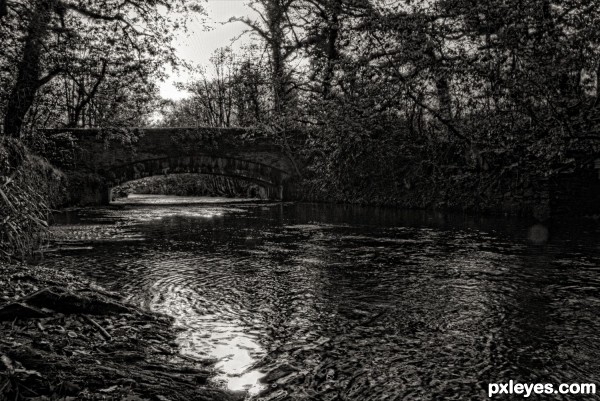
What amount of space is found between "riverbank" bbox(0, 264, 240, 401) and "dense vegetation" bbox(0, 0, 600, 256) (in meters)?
1.06

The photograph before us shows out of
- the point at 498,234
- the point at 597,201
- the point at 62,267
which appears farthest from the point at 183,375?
the point at 597,201

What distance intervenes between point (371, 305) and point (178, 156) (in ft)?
69.1

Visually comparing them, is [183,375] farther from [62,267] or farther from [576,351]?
[62,267]

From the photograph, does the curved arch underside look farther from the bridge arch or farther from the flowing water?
the flowing water

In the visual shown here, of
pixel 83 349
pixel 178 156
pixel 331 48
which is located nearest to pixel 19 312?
pixel 83 349

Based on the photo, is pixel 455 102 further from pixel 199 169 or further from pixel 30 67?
pixel 199 169

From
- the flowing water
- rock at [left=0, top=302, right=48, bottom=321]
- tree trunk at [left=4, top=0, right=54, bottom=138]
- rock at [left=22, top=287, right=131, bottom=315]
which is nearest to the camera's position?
the flowing water

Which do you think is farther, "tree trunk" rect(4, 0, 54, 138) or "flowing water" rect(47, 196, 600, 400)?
"tree trunk" rect(4, 0, 54, 138)

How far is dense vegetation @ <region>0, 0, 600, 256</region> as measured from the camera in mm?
10555

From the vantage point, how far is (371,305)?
4.71 metres

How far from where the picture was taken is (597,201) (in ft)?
42.2

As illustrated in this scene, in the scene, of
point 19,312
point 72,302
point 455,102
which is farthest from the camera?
point 455,102

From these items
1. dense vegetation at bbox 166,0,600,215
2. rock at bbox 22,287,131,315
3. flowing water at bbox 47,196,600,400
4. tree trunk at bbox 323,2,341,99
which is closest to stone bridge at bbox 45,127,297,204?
dense vegetation at bbox 166,0,600,215

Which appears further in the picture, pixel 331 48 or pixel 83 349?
pixel 331 48
